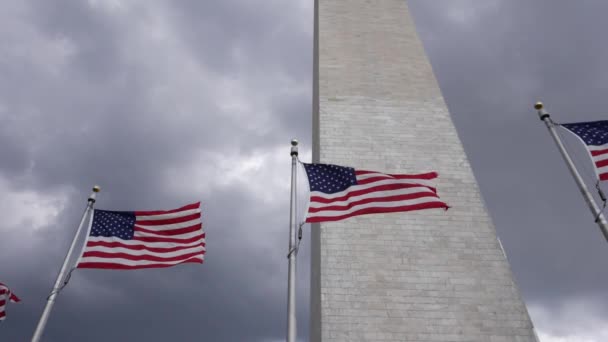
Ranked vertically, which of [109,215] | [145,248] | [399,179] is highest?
[399,179]

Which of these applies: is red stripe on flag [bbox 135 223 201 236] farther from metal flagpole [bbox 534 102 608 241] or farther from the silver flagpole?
metal flagpole [bbox 534 102 608 241]

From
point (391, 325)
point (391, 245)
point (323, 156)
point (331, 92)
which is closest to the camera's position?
point (391, 325)

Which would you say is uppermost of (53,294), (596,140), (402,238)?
(596,140)

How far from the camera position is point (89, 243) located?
8.98m

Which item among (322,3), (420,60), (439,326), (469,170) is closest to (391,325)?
(439,326)

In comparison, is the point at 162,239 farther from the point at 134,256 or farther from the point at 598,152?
the point at 598,152

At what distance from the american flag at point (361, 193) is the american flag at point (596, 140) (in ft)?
10.8

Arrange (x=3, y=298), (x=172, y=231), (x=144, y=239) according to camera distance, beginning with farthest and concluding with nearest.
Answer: (x=3, y=298) → (x=172, y=231) → (x=144, y=239)

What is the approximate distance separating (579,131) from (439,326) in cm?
666

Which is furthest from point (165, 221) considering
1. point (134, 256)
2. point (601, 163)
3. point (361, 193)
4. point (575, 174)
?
point (601, 163)

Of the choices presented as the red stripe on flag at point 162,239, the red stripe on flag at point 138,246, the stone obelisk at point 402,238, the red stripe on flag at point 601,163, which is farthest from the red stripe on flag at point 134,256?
the red stripe on flag at point 601,163

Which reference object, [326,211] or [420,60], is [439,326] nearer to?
[326,211]

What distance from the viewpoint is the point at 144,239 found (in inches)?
364

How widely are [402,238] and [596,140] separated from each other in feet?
22.4
